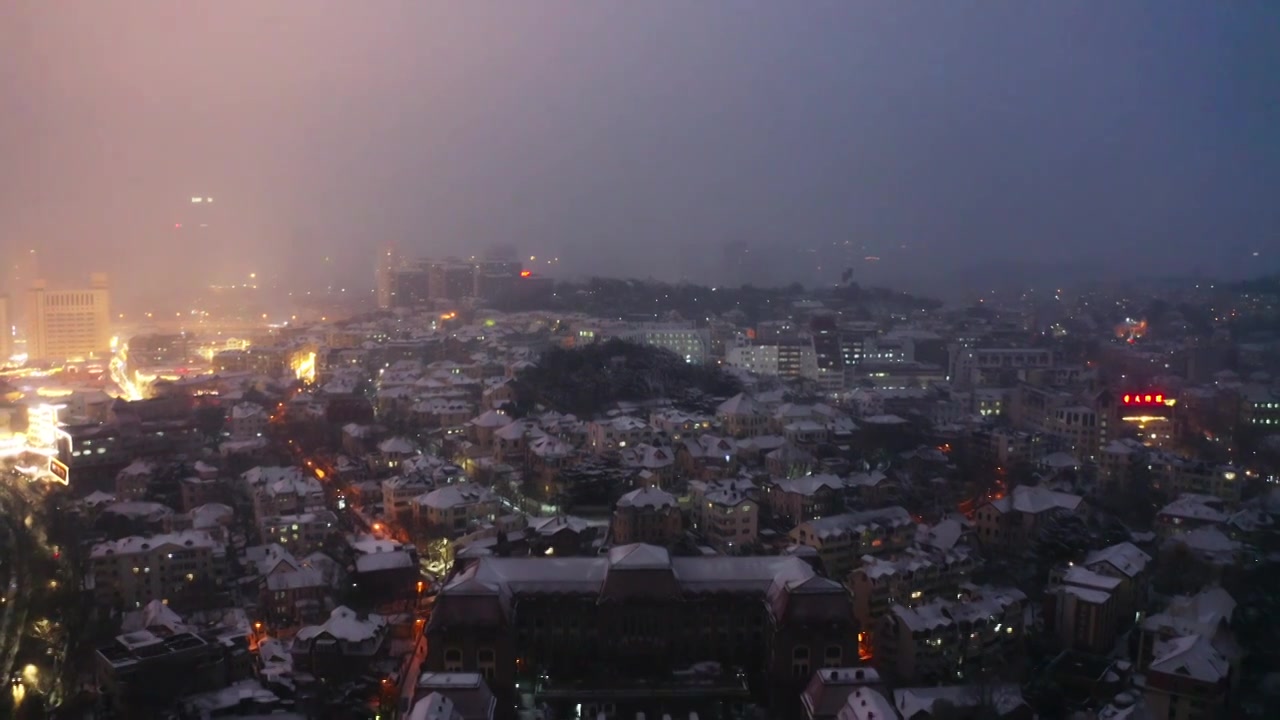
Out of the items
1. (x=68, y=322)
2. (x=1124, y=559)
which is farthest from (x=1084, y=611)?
(x=68, y=322)

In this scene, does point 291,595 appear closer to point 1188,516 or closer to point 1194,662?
point 1194,662

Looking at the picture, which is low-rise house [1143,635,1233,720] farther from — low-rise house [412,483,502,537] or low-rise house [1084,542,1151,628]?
low-rise house [412,483,502,537]

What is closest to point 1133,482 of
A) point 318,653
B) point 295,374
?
point 318,653

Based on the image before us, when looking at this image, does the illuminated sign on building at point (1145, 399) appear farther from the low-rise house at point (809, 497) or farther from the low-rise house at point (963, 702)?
the low-rise house at point (963, 702)

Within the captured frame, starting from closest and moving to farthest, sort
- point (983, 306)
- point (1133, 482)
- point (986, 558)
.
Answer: point (986, 558) < point (1133, 482) < point (983, 306)

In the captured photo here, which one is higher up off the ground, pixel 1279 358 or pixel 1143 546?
pixel 1279 358

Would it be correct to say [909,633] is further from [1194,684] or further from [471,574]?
[471,574]

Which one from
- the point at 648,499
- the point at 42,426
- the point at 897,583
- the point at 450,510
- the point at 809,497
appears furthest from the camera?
the point at 42,426
